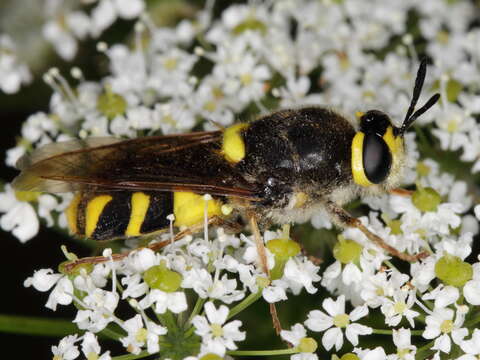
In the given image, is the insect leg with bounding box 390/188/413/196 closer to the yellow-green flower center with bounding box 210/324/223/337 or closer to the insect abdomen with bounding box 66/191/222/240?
the insect abdomen with bounding box 66/191/222/240

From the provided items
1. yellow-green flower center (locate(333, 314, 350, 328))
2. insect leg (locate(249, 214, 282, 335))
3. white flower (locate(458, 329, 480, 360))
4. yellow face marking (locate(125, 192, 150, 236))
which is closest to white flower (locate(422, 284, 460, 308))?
white flower (locate(458, 329, 480, 360))

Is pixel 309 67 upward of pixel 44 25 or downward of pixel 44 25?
downward

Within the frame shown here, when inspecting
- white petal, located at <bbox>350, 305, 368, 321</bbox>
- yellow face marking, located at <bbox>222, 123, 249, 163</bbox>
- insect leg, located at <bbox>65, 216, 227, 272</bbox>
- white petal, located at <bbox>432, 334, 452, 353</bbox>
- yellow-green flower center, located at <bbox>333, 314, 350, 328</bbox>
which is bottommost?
white petal, located at <bbox>432, 334, 452, 353</bbox>

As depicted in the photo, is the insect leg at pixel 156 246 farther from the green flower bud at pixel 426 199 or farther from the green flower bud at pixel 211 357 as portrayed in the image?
the green flower bud at pixel 426 199

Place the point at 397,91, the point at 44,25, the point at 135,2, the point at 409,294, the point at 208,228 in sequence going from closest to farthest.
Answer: the point at 409,294
the point at 208,228
the point at 397,91
the point at 135,2
the point at 44,25

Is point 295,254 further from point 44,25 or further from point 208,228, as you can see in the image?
point 44,25

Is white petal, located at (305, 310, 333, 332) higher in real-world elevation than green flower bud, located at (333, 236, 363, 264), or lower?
lower

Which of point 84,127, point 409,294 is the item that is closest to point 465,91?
point 409,294

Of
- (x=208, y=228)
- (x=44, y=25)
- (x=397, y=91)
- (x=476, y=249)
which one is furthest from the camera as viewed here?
(x=44, y=25)
